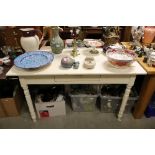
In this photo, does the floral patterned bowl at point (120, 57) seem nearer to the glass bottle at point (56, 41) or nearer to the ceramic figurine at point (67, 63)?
the ceramic figurine at point (67, 63)

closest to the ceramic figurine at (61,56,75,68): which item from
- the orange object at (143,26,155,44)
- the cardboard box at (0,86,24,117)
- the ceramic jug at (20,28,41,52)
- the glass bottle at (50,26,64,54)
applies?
the glass bottle at (50,26,64,54)

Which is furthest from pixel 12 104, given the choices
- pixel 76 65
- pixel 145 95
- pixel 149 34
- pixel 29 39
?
pixel 149 34

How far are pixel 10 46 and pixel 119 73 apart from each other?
3.60ft

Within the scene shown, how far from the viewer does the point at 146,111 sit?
1.65 m

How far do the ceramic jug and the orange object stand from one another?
3.43ft

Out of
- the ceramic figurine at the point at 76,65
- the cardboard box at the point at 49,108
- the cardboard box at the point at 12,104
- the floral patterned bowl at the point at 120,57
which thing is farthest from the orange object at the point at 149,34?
the cardboard box at the point at 12,104

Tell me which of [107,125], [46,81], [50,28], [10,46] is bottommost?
[107,125]

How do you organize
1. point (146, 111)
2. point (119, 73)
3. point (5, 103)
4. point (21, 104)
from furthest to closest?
1. point (21, 104)
2. point (146, 111)
3. point (5, 103)
4. point (119, 73)

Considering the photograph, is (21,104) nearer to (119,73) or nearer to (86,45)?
(86,45)

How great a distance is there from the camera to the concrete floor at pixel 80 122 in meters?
1.58

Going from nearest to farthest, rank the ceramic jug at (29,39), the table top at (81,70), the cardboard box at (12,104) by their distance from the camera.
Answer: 1. the table top at (81,70)
2. the ceramic jug at (29,39)
3. the cardboard box at (12,104)

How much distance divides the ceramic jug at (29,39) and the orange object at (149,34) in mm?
1046

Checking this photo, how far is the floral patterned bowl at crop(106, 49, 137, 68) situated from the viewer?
3.99 feet

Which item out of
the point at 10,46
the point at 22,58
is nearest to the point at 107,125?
the point at 22,58
